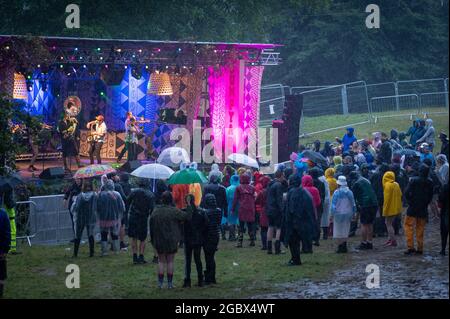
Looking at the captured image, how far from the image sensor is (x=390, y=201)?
63.7 ft

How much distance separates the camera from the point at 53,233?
22.1m

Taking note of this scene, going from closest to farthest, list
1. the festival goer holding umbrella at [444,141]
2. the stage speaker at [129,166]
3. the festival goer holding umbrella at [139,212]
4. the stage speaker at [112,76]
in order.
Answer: the festival goer holding umbrella at [139,212]
the festival goer holding umbrella at [444,141]
the stage speaker at [129,166]
the stage speaker at [112,76]

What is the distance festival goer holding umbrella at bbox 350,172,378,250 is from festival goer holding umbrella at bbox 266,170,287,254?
145 centimetres

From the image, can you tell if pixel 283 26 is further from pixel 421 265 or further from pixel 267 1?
pixel 421 265

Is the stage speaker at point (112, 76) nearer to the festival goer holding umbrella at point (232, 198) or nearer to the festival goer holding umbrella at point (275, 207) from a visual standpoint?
the festival goer holding umbrella at point (232, 198)

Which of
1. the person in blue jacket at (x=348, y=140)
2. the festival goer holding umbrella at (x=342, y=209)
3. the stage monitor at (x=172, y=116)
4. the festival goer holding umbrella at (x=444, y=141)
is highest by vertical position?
the stage monitor at (x=172, y=116)

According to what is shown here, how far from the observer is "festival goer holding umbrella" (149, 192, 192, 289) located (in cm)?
1566

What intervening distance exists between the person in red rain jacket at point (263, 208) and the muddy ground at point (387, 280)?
1.88 meters

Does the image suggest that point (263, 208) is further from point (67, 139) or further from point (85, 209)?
point (67, 139)

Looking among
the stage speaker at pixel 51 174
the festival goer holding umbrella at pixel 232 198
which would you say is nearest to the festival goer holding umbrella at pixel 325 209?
the festival goer holding umbrella at pixel 232 198

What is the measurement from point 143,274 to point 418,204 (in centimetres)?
520

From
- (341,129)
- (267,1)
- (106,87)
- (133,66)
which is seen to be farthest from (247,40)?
(133,66)

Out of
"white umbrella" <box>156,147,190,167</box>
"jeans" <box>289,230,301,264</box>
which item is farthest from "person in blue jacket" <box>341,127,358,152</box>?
"jeans" <box>289,230,301,264</box>

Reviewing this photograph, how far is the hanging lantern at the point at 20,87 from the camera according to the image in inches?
1165
